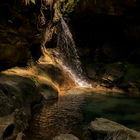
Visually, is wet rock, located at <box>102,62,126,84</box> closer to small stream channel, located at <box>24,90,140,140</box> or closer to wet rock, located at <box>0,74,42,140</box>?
small stream channel, located at <box>24,90,140,140</box>

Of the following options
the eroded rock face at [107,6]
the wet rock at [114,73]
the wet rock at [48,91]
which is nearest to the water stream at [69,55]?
the wet rock at [114,73]

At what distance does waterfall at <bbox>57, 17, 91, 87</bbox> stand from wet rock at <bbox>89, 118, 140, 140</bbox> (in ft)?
38.4

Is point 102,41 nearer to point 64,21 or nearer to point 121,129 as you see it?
point 64,21

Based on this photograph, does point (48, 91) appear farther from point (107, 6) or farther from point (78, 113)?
point (107, 6)

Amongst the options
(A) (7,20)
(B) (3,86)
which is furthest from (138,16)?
(B) (3,86)

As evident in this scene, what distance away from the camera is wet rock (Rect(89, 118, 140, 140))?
9.24 metres

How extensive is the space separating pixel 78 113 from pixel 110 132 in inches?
198

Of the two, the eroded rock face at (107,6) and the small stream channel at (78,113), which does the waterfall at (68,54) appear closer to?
the eroded rock face at (107,6)

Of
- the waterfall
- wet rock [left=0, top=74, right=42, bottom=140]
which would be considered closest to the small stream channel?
wet rock [left=0, top=74, right=42, bottom=140]

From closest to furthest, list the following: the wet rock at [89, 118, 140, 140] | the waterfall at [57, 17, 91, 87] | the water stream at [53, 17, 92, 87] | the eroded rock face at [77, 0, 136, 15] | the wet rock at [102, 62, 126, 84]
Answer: the wet rock at [89, 118, 140, 140] → the wet rock at [102, 62, 126, 84] → the water stream at [53, 17, 92, 87] → the waterfall at [57, 17, 91, 87] → the eroded rock face at [77, 0, 136, 15]

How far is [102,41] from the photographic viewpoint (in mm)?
25594

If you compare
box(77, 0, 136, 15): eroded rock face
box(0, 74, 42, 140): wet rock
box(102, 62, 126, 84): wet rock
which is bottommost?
box(102, 62, 126, 84): wet rock

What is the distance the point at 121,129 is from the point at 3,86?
18.6 ft

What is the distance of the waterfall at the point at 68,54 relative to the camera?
22.8 meters
